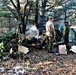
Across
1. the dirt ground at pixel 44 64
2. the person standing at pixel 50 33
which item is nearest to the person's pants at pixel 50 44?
the person standing at pixel 50 33

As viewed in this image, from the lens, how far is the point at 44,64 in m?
8.23

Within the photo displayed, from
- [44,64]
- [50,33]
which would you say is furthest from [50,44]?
[44,64]

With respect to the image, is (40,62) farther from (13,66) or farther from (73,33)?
(73,33)

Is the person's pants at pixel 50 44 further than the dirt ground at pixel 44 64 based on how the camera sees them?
Yes

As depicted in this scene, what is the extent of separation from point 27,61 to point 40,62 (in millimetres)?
509

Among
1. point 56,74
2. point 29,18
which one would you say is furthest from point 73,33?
point 56,74

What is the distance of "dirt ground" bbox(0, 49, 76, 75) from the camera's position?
24.5 feet

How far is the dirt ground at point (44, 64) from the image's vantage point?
7457 millimetres

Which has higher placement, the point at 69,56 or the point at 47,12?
the point at 47,12

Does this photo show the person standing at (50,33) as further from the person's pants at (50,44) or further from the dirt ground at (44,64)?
the dirt ground at (44,64)

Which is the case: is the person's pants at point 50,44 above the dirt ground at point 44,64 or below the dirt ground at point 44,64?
above

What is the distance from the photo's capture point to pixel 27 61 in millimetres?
8672

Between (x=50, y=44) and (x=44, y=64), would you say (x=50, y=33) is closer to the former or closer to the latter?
(x=50, y=44)

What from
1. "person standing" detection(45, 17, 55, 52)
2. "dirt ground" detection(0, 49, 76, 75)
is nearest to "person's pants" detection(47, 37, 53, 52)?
"person standing" detection(45, 17, 55, 52)
